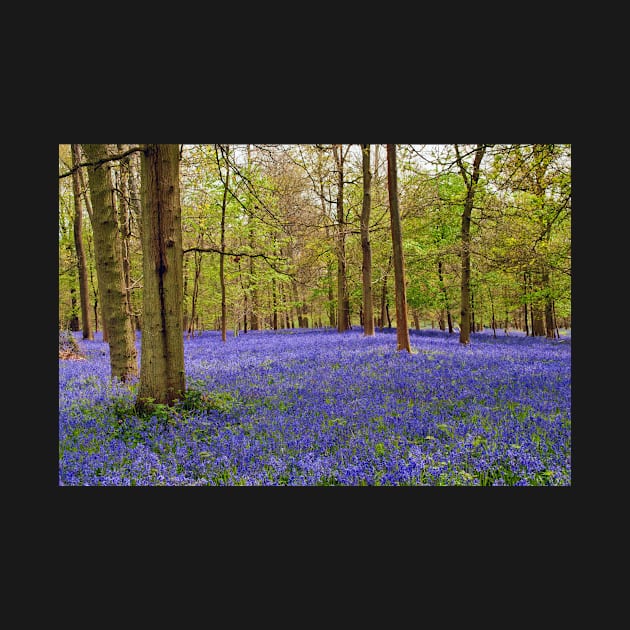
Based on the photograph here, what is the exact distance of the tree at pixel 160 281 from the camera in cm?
519

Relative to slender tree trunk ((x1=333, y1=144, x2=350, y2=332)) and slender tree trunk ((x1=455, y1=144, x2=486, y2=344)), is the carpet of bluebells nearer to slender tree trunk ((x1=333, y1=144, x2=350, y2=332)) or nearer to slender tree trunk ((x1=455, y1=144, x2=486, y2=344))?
slender tree trunk ((x1=455, y1=144, x2=486, y2=344))

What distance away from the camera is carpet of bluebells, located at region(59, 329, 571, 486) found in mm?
3494

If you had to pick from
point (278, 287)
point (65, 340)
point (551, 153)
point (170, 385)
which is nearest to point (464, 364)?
point (551, 153)

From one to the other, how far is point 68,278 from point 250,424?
2458 centimetres

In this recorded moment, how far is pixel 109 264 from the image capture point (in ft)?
23.6

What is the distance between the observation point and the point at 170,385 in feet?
17.5

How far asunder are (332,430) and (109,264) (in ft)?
17.2

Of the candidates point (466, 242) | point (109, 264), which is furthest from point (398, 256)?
point (109, 264)

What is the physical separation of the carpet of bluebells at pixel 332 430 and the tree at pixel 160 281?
37cm

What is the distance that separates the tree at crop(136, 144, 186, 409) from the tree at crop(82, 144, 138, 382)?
2324mm

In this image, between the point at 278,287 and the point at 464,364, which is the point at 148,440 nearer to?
the point at 464,364

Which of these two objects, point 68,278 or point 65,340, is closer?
point 65,340

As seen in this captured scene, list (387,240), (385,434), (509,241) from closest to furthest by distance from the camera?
(385,434) → (509,241) → (387,240)

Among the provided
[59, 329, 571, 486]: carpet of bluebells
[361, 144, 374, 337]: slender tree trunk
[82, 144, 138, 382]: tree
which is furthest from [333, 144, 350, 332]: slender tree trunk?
[59, 329, 571, 486]: carpet of bluebells
